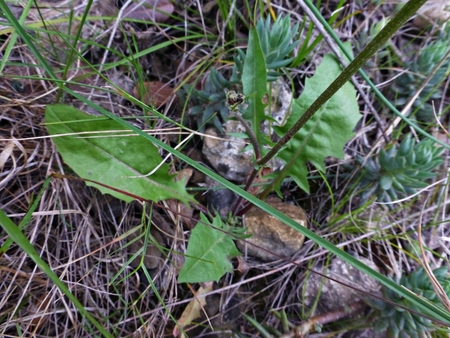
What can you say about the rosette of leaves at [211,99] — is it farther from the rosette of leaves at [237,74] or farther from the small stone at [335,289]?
the small stone at [335,289]

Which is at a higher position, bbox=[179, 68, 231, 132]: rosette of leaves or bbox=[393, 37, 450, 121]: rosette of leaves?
bbox=[393, 37, 450, 121]: rosette of leaves

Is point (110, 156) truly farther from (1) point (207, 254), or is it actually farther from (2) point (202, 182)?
(1) point (207, 254)

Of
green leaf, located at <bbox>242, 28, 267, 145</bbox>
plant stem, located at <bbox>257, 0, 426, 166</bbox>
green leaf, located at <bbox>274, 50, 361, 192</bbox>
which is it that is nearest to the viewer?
plant stem, located at <bbox>257, 0, 426, 166</bbox>

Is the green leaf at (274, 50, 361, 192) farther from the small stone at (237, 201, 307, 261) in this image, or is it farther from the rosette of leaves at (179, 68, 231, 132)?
the rosette of leaves at (179, 68, 231, 132)

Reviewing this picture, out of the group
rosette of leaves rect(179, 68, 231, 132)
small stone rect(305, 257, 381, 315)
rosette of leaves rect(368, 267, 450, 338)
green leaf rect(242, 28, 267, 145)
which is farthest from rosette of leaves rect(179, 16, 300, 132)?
rosette of leaves rect(368, 267, 450, 338)

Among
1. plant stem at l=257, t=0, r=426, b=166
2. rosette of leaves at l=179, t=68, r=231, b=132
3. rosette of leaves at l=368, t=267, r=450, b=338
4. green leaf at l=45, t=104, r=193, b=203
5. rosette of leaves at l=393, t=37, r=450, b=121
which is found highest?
plant stem at l=257, t=0, r=426, b=166

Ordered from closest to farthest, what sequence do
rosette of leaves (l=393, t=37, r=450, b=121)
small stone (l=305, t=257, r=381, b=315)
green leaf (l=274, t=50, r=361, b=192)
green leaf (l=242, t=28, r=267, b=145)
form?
green leaf (l=242, t=28, r=267, b=145) < green leaf (l=274, t=50, r=361, b=192) < small stone (l=305, t=257, r=381, b=315) < rosette of leaves (l=393, t=37, r=450, b=121)

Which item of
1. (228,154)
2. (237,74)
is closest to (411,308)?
(228,154)
